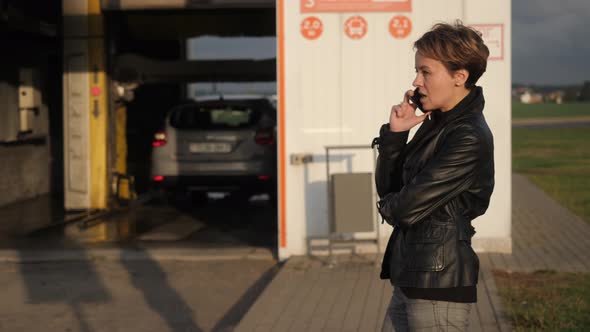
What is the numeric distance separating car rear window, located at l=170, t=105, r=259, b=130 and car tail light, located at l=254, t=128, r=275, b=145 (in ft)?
0.73

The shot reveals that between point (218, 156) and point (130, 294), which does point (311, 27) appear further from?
point (218, 156)

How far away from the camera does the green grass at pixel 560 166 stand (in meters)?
18.1

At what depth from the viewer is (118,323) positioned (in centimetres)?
739

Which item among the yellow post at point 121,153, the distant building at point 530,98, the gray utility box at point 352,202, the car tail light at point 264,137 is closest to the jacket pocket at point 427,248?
the gray utility box at point 352,202

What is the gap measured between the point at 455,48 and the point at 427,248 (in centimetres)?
65

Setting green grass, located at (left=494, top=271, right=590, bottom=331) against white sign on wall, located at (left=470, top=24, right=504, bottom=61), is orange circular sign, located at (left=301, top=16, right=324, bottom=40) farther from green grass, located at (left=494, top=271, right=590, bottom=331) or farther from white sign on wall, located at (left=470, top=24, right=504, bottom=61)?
green grass, located at (left=494, top=271, right=590, bottom=331)

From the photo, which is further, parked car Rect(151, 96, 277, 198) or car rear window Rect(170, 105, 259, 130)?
car rear window Rect(170, 105, 259, 130)

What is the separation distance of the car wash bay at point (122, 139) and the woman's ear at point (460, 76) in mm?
7824

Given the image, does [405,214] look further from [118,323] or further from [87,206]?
[87,206]

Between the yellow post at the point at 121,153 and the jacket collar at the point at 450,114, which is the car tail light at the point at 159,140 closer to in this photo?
the yellow post at the point at 121,153

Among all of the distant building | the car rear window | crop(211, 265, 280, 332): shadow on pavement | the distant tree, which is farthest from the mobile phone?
the distant building

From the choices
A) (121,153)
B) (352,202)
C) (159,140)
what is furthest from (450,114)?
(121,153)

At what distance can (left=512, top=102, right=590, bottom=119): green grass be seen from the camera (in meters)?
85.9

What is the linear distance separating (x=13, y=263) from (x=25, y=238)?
1.95 m
